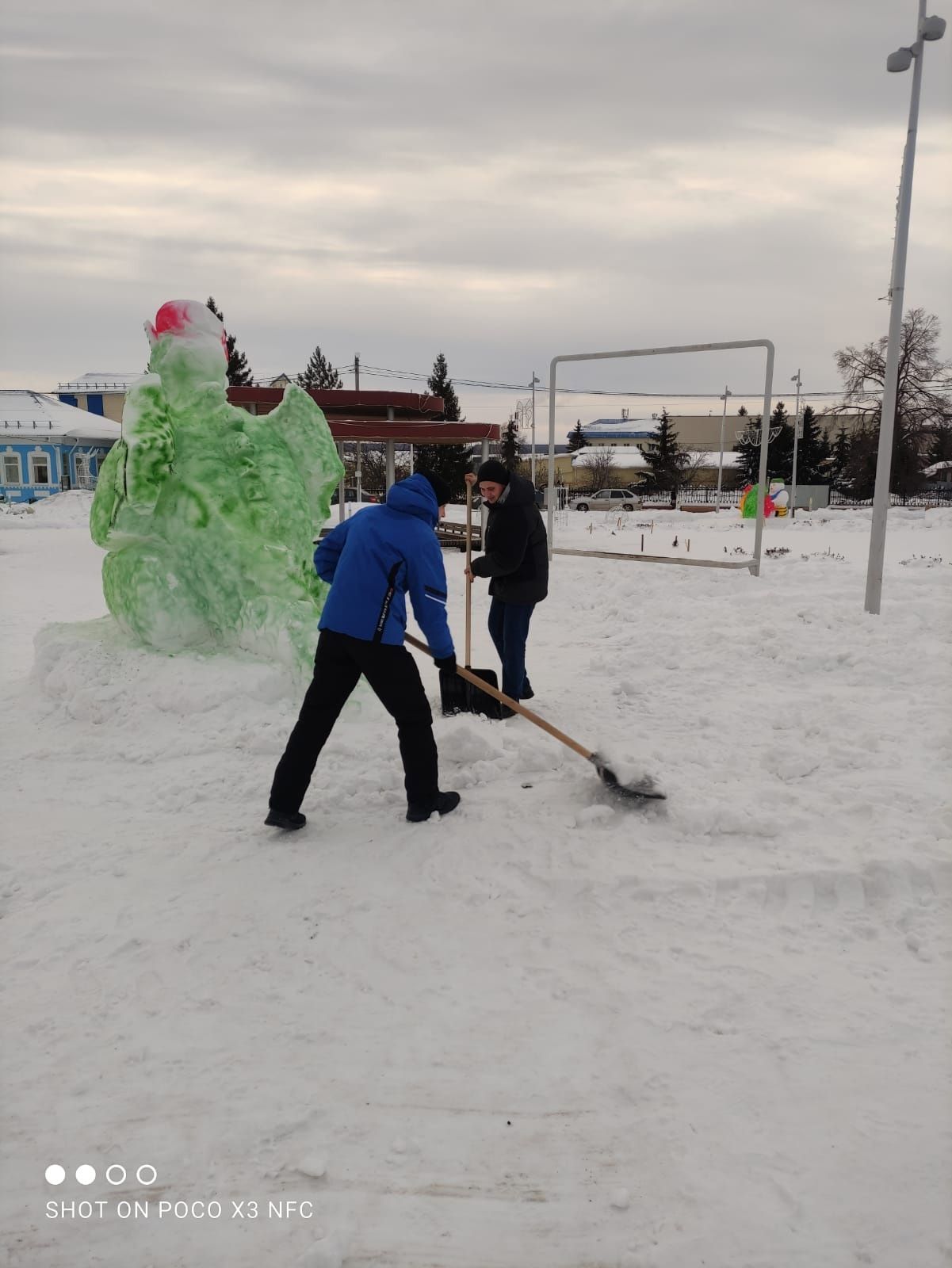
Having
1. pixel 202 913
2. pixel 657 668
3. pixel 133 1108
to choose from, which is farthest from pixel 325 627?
pixel 657 668

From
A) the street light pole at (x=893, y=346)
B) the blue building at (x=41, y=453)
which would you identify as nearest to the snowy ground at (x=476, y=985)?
the street light pole at (x=893, y=346)

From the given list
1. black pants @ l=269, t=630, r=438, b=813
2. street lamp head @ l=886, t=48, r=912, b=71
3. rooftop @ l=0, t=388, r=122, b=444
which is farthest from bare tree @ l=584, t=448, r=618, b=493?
black pants @ l=269, t=630, r=438, b=813

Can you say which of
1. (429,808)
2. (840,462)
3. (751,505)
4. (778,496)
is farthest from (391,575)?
(840,462)

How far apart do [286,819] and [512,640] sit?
2.17 m

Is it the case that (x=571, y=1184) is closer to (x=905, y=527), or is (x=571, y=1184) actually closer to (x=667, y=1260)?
(x=667, y=1260)

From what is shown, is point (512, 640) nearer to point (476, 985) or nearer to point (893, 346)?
point (476, 985)

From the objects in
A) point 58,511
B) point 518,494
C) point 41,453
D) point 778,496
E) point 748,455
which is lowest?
point 58,511

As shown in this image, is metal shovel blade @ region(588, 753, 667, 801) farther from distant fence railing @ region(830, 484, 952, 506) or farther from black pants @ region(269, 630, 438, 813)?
distant fence railing @ region(830, 484, 952, 506)

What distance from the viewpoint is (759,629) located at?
6.74m

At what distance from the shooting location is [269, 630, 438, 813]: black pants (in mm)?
3588

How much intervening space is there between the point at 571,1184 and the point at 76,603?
934cm

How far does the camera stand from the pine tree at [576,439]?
39.6 m

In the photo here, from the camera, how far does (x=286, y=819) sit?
3635mm

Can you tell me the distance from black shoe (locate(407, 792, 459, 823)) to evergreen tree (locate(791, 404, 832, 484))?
38.4 m
